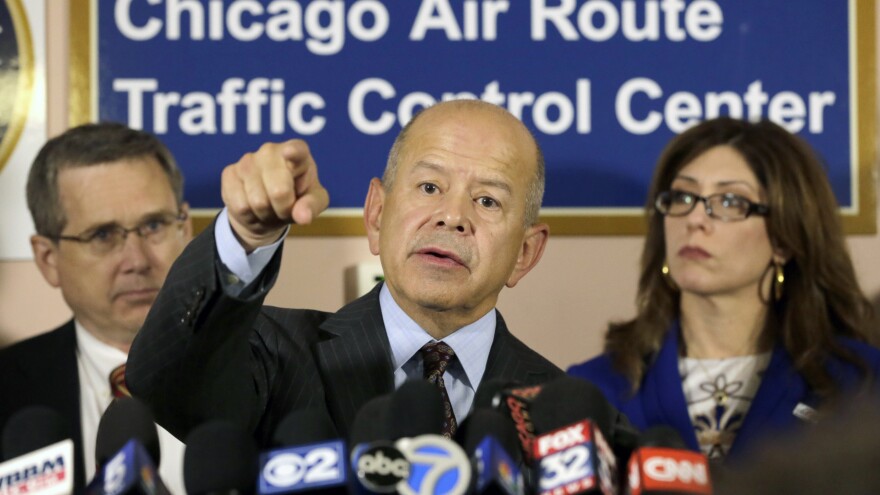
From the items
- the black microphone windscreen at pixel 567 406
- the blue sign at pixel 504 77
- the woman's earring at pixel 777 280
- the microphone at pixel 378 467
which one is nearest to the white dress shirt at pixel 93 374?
the blue sign at pixel 504 77

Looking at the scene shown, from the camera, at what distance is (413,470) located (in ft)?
3.17

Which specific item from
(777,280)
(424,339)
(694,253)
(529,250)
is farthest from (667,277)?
(424,339)

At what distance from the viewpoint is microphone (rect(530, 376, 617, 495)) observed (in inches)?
38.5

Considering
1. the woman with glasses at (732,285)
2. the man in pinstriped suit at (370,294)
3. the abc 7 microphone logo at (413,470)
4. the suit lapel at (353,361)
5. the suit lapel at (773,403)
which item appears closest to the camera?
the abc 7 microphone logo at (413,470)

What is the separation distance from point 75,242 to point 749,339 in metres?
1.49

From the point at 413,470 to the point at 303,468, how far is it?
0.29ft

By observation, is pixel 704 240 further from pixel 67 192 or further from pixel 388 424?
pixel 388 424

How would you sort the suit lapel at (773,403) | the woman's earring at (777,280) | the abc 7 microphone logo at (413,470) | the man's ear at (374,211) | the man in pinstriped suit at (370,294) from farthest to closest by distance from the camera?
1. the woman's earring at (777,280)
2. the suit lapel at (773,403)
3. the man's ear at (374,211)
4. the man in pinstriped suit at (370,294)
5. the abc 7 microphone logo at (413,470)

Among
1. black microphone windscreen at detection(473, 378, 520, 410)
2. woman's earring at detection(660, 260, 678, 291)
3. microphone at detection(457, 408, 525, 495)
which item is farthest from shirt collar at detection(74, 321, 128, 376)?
microphone at detection(457, 408, 525, 495)

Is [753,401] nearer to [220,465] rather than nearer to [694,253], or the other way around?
[694,253]

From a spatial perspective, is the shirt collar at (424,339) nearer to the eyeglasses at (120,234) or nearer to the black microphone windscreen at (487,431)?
the black microphone windscreen at (487,431)

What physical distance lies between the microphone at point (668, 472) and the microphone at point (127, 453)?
0.38 m

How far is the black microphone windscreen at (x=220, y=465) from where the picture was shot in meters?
1.00

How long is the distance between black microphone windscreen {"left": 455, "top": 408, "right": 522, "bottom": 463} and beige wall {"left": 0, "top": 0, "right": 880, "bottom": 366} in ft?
6.06
